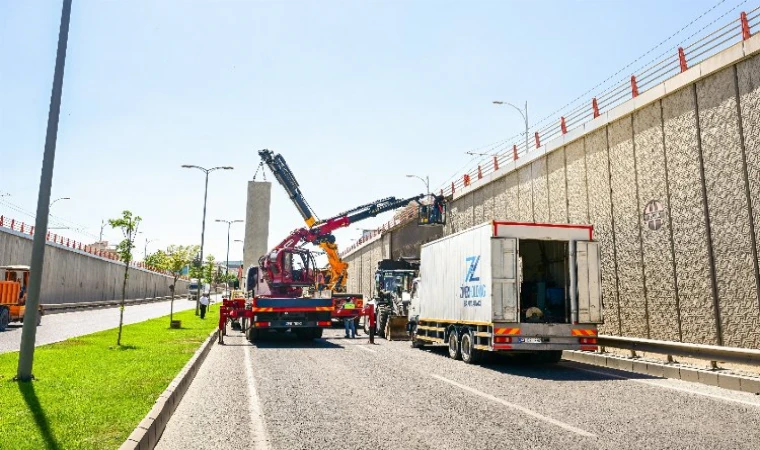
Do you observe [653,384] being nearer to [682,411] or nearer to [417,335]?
[682,411]

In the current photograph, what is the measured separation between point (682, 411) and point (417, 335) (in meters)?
10.9

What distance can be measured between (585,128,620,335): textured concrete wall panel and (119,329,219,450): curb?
38.1 feet

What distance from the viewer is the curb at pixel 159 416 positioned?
5.55 metres

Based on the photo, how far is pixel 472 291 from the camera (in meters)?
14.0

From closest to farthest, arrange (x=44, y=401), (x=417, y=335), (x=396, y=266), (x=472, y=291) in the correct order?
1. (x=44, y=401)
2. (x=472, y=291)
3. (x=417, y=335)
4. (x=396, y=266)

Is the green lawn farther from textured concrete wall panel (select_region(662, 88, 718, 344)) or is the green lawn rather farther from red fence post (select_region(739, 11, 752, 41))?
red fence post (select_region(739, 11, 752, 41))

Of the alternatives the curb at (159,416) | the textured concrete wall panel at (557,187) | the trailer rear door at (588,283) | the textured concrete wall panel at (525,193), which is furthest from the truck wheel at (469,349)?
the textured concrete wall panel at (525,193)

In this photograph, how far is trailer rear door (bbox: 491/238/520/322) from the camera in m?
12.9

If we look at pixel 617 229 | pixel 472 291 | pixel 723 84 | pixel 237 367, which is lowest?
pixel 237 367

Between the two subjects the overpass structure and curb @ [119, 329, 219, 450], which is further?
the overpass structure

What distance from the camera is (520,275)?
44.3 feet

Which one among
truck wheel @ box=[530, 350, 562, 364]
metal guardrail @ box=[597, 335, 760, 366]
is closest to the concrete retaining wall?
truck wheel @ box=[530, 350, 562, 364]

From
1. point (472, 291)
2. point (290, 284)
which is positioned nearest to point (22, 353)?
point (472, 291)

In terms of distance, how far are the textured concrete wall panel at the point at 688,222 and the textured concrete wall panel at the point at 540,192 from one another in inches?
251
